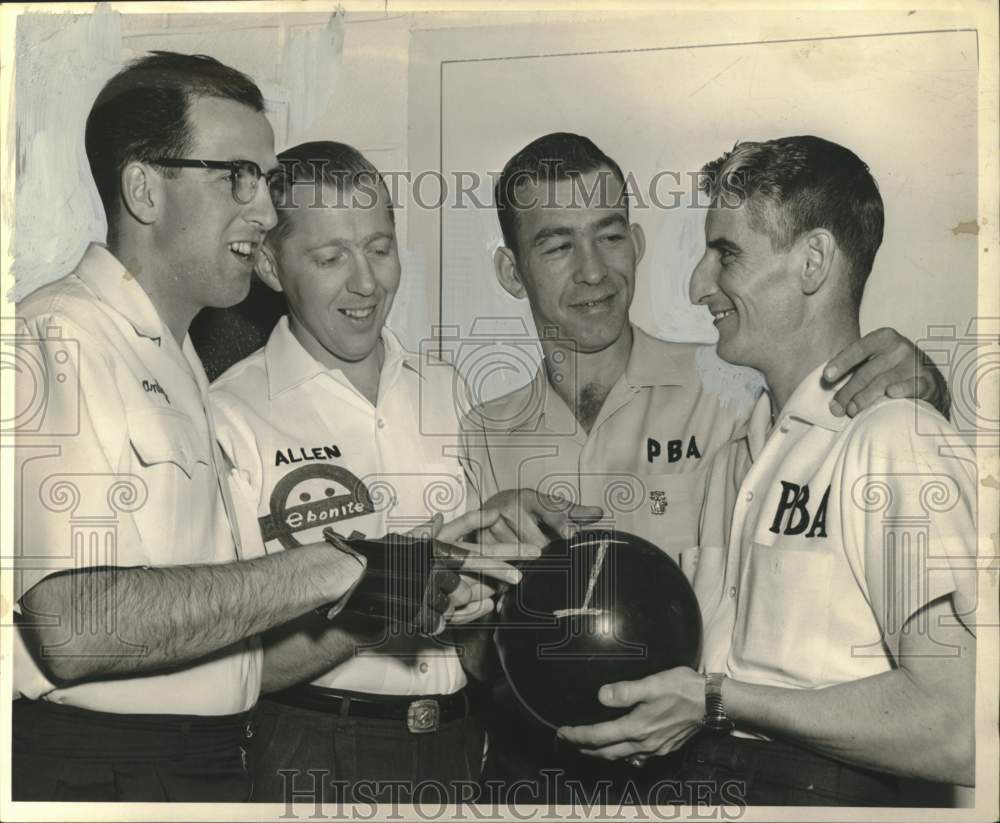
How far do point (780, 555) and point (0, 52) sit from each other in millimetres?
2570

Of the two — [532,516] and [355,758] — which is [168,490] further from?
[532,516]

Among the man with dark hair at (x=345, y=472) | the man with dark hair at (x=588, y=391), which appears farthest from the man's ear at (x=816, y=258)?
the man with dark hair at (x=345, y=472)

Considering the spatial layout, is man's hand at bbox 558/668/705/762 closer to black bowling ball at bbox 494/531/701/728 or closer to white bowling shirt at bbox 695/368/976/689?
black bowling ball at bbox 494/531/701/728

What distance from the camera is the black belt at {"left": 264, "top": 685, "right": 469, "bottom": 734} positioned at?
11.2 ft

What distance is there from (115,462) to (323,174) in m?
0.96

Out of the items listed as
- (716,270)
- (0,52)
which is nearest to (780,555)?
(716,270)

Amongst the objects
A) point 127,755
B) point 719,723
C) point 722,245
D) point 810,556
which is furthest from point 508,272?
point 127,755

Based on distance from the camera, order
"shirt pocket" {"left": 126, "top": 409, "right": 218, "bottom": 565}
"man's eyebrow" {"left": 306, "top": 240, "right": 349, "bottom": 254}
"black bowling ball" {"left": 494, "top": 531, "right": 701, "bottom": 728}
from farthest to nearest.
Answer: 1. "man's eyebrow" {"left": 306, "top": 240, "right": 349, "bottom": 254}
2. "shirt pocket" {"left": 126, "top": 409, "right": 218, "bottom": 565}
3. "black bowling ball" {"left": 494, "top": 531, "right": 701, "bottom": 728}

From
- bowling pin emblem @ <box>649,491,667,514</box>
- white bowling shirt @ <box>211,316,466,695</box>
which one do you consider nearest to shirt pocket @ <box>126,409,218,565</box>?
white bowling shirt @ <box>211,316,466,695</box>

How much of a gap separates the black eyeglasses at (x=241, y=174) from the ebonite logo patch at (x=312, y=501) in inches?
29.8

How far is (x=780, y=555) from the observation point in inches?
131

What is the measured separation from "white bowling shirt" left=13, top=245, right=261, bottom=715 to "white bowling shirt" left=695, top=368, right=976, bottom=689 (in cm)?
130

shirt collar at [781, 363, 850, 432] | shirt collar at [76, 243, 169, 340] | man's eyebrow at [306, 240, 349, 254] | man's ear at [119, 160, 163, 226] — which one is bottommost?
shirt collar at [781, 363, 850, 432]

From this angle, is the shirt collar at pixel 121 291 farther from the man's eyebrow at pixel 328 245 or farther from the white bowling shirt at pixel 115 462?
the man's eyebrow at pixel 328 245
